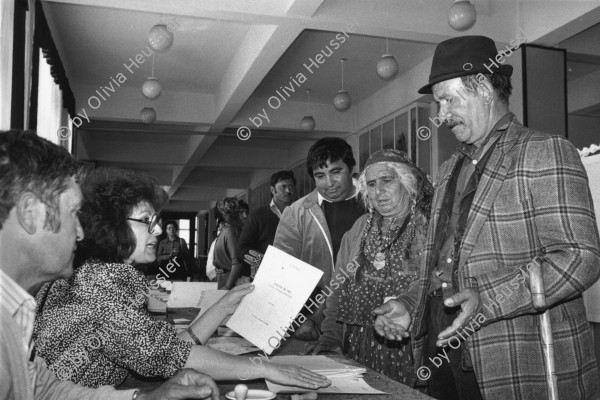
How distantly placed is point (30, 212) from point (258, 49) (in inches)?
236

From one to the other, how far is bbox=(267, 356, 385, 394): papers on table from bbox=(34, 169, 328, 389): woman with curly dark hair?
0.03 meters

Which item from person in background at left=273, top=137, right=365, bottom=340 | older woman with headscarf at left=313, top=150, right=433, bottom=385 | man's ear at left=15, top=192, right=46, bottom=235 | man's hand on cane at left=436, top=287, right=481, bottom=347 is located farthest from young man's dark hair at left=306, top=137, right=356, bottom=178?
man's ear at left=15, top=192, right=46, bottom=235

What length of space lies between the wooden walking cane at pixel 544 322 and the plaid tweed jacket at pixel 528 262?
37 millimetres

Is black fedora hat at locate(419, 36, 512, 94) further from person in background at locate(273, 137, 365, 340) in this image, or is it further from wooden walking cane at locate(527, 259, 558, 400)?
person in background at locate(273, 137, 365, 340)

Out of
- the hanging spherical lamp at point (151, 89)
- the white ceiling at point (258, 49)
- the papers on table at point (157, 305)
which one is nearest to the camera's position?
the papers on table at point (157, 305)

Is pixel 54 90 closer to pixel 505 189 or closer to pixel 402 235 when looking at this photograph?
pixel 402 235

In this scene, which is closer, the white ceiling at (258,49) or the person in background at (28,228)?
the person in background at (28,228)

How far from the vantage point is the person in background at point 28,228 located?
97cm

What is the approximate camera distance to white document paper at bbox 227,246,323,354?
1737 mm

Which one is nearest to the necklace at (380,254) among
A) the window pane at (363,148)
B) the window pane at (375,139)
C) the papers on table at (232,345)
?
the papers on table at (232,345)

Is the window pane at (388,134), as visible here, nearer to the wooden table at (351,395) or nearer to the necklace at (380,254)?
the necklace at (380,254)

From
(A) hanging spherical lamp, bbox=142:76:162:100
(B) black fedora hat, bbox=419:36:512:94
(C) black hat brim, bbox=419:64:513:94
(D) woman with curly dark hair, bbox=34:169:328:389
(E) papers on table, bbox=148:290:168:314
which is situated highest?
(A) hanging spherical lamp, bbox=142:76:162:100

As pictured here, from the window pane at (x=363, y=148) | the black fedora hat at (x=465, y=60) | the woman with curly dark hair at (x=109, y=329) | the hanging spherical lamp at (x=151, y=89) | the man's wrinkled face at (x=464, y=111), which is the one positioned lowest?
the woman with curly dark hair at (x=109, y=329)

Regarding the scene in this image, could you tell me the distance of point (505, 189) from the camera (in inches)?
63.7
